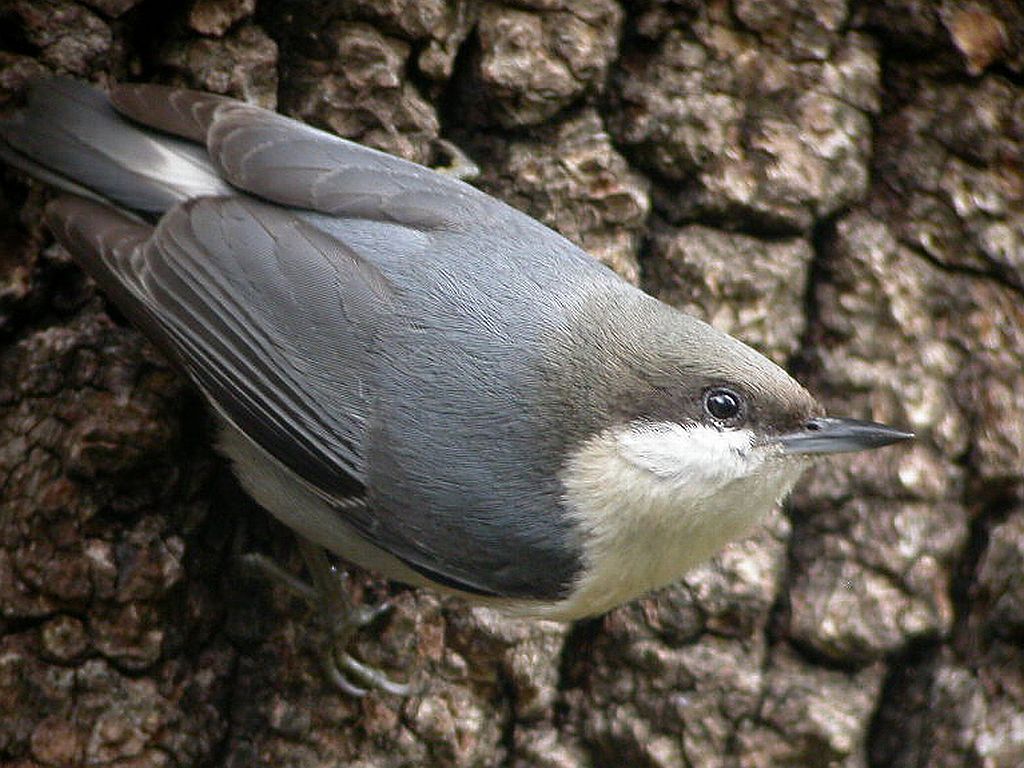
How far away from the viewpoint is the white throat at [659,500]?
103 inches

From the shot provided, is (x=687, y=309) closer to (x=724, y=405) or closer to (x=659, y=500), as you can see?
(x=724, y=405)

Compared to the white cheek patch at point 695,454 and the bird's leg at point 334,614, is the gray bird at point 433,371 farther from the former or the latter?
the bird's leg at point 334,614

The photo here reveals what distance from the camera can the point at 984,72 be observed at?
9.93ft

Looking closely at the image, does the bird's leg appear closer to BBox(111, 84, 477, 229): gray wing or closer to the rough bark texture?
the rough bark texture

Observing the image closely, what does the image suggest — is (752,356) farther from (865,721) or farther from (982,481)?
(865,721)

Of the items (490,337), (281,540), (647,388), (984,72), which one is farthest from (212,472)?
(984,72)

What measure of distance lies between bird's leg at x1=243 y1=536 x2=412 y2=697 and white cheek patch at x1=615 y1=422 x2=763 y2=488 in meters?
0.68

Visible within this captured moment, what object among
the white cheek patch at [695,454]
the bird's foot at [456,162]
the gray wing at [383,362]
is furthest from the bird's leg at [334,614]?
the bird's foot at [456,162]

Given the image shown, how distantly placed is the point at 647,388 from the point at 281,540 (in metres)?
0.87

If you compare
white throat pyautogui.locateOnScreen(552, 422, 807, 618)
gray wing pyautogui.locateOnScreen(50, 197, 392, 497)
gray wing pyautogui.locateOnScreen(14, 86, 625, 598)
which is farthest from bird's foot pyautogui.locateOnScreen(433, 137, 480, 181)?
white throat pyautogui.locateOnScreen(552, 422, 807, 618)

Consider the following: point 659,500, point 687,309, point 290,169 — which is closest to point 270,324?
point 290,169

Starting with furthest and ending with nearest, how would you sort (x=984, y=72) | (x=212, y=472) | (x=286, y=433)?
(x=984, y=72) → (x=212, y=472) → (x=286, y=433)

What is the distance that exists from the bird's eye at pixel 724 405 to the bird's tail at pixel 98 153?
1.06 m

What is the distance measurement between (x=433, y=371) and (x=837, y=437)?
0.78 metres
